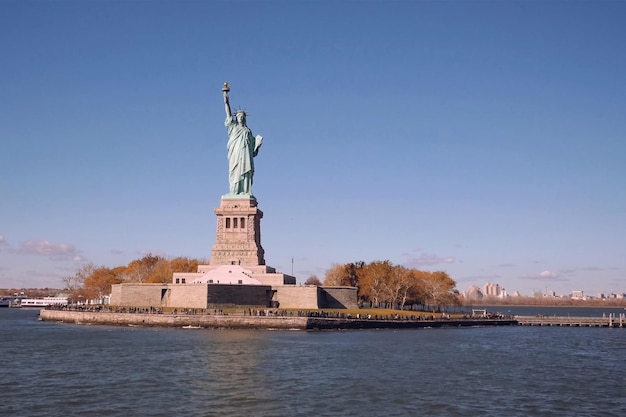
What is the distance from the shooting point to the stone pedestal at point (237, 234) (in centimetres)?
8938

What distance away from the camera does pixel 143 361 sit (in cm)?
→ 4391

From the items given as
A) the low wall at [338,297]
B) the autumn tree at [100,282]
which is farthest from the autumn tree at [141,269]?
the low wall at [338,297]

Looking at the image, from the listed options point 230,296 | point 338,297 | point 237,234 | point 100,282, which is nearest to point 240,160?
A: point 237,234

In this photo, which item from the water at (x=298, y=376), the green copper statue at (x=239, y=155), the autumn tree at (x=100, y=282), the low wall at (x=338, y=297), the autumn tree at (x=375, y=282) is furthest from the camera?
the autumn tree at (x=100, y=282)

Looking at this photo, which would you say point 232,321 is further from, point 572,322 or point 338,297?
point 572,322

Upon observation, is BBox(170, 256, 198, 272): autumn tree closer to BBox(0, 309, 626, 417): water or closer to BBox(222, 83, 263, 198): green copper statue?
BBox(222, 83, 263, 198): green copper statue

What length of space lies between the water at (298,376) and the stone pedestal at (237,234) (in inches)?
1049

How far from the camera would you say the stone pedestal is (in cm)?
8938

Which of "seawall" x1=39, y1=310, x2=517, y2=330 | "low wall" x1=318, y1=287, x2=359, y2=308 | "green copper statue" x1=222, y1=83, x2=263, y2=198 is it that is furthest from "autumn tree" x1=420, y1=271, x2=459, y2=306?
"green copper statue" x1=222, y1=83, x2=263, y2=198

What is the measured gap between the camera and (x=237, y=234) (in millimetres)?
90625

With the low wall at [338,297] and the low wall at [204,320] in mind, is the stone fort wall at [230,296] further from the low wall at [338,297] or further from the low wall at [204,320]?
the low wall at [204,320]

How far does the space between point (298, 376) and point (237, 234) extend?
5301 cm

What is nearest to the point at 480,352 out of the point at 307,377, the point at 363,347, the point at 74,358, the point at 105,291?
the point at 363,347

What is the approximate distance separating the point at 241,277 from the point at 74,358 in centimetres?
3946
